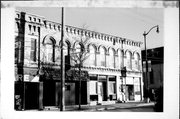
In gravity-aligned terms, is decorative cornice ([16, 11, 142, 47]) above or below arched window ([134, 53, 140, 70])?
above

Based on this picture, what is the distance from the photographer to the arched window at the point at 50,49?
591 centimetres

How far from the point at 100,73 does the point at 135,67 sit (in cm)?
98

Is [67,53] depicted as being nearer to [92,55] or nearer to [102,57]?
[92,55]

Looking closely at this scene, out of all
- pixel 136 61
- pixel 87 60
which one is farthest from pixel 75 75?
pixel 136 61

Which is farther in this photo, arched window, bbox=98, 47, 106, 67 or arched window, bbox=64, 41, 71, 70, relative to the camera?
arched window, bbox=98, 47, 106, 67

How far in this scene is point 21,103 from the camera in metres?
5.32

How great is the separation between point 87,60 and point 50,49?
91 centimetres

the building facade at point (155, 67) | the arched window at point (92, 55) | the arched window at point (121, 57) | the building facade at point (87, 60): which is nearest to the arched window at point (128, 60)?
the building facade at point (87, 60)

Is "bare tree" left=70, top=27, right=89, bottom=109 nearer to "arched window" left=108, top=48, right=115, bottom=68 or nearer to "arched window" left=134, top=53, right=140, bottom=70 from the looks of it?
"arched window" left=108, top=48, right=115, bottom=68

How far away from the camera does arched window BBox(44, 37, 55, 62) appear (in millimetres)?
5906

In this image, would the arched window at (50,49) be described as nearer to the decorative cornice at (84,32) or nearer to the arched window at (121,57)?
the decorative cornice at (84,32)

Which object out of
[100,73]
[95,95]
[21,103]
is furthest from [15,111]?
[100,73]

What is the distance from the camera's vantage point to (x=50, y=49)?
6043mm

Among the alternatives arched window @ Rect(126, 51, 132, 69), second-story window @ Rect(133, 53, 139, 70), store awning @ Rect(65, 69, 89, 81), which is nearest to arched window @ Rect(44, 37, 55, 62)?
store awning @ Rect(65, 69, 89, 81)
